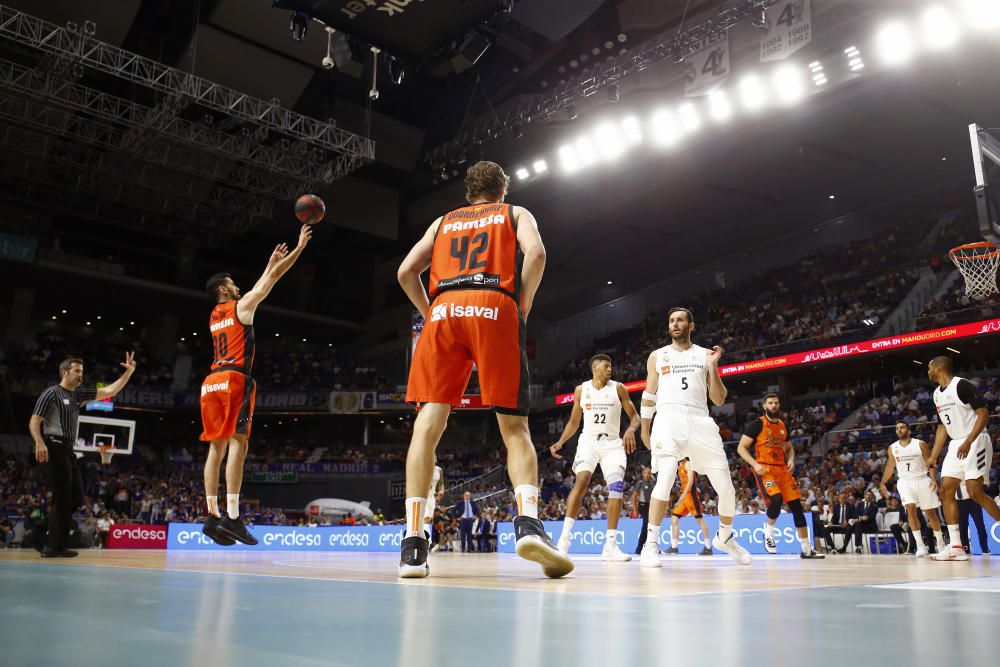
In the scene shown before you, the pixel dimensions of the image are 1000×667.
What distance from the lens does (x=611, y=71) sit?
18.0 meters

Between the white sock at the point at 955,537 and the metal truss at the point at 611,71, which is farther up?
the metal truss at the point at 611,71

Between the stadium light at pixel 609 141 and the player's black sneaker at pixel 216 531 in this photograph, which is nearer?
the player's black sneaker at pixel 216 531

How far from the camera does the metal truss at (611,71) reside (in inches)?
627

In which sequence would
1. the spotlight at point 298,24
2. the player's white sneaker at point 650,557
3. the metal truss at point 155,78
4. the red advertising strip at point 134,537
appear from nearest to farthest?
the player's white sneaker at point 650,557
the spotlight at point 298,24
the metal truss at point 155,78
the red advertising strip at point 134,537

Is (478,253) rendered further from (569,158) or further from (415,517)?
(569,158)

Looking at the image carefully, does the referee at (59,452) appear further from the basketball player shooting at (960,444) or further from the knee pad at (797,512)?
the basketball player shooting at (960,444)

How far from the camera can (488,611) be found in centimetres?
189

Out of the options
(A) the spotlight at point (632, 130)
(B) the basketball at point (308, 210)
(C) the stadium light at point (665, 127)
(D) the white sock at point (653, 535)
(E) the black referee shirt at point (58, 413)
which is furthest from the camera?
(A) the spotlight at point (632, 130)

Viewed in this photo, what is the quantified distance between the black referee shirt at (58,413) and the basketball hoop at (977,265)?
14.9 meters

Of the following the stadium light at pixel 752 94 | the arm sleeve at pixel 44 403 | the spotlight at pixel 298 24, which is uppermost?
the stadium light at pixel 752 94

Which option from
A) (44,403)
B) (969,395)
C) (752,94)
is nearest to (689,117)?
(752,94)

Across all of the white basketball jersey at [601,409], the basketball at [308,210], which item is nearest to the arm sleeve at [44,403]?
the basketball at [308,210]

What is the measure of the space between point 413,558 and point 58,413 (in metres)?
4.76

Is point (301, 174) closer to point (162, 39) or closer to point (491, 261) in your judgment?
point (162, 39)
